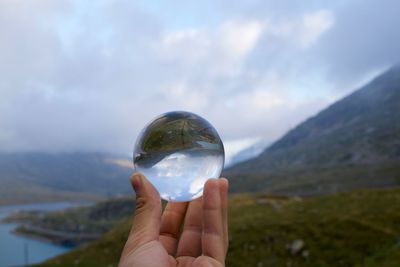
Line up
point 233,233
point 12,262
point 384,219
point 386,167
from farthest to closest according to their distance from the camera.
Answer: point 386,167 → point 12,262 → point 233,233 → point 384,219

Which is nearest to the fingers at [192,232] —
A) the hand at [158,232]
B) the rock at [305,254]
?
the hand at [158,232]

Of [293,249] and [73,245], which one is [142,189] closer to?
[293,249]

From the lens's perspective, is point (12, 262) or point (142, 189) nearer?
point (142, 189)

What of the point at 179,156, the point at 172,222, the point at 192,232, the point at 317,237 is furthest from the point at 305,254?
the point at 179,156

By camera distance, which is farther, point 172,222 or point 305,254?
point 305,254

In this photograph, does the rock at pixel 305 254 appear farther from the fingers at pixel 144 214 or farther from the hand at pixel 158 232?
the fingers at pixel 144 214

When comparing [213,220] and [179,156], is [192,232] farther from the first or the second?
[179,156]

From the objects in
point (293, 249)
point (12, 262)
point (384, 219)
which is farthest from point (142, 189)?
point (12, 262)
